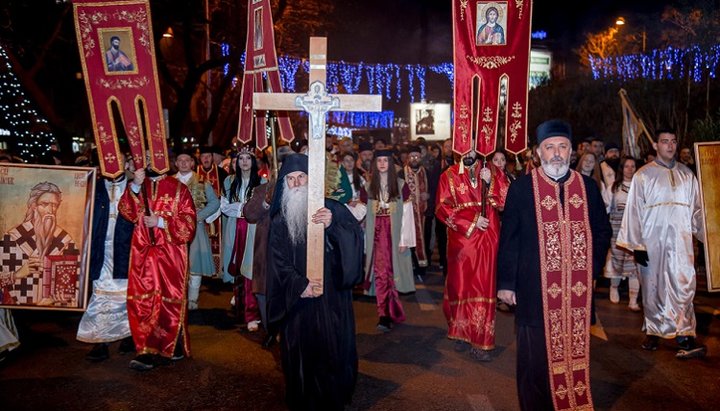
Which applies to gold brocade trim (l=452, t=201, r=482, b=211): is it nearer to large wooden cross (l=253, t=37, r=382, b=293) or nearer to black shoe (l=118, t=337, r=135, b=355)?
large wooden cross (l=253, t=37, r=382, b=293)

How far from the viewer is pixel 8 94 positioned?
24.2 meters

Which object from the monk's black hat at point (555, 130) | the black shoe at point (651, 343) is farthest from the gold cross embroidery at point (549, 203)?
the black shoe at point (651, 343)

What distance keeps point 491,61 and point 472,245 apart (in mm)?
1941

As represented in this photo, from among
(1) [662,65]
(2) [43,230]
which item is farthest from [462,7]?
(1) [662,65]

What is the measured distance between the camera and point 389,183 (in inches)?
373

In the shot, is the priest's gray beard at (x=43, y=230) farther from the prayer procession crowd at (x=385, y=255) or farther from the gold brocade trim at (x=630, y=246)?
the gold brocade trim at (x=630, y=246)

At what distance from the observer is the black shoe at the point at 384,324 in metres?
8.65

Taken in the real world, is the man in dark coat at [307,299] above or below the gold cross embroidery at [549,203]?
below

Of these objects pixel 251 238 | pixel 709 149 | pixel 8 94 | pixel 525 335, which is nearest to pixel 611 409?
pixel 525 335

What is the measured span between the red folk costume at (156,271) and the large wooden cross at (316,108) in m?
2.13

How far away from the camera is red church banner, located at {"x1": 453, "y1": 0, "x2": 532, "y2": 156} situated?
7398 mm

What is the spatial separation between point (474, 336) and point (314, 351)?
8.48 feet

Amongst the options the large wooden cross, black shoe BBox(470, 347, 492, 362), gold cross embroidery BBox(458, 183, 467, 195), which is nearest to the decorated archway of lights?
gold cross embroidery BBox(458, 183, 467, 195)

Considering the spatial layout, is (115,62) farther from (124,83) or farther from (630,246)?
(630,246)
